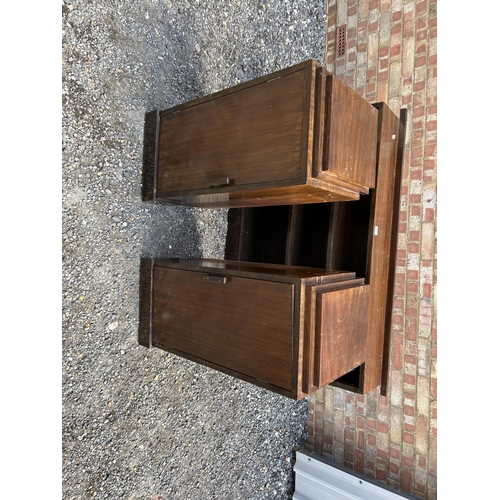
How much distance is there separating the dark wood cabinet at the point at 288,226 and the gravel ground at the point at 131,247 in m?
0.13

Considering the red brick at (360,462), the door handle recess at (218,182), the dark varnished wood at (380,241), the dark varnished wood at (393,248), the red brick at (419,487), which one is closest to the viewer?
the door handle recess at (218,182)

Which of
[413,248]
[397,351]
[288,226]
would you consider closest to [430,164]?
[413,248]

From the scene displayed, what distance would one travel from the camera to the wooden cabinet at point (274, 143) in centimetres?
135

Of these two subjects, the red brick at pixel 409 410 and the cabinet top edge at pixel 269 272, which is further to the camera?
the red brick at pixel 409 410

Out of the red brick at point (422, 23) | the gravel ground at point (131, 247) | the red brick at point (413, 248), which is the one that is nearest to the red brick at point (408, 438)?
the gravel ground at point (131, 247)

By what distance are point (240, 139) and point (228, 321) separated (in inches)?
25.9

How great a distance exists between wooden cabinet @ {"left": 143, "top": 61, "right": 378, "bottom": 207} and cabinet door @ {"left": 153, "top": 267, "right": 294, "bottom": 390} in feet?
1.14

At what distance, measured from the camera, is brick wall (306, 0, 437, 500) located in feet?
7.77

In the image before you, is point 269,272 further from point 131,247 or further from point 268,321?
point 131,247

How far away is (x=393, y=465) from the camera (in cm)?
244

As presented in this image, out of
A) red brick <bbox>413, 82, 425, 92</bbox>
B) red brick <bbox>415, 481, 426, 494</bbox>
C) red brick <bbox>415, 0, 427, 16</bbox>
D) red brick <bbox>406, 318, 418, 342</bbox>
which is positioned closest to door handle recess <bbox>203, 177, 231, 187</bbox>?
red brick <bbox>406, 318, 418, 342</bbox>

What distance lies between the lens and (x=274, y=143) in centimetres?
141

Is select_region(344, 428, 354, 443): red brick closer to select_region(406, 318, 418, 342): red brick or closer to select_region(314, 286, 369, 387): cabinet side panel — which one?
select_region(406, 318, 418, 342): red brick

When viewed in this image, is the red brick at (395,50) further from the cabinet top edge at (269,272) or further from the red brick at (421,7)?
the cabinet top edge at (269,272)
